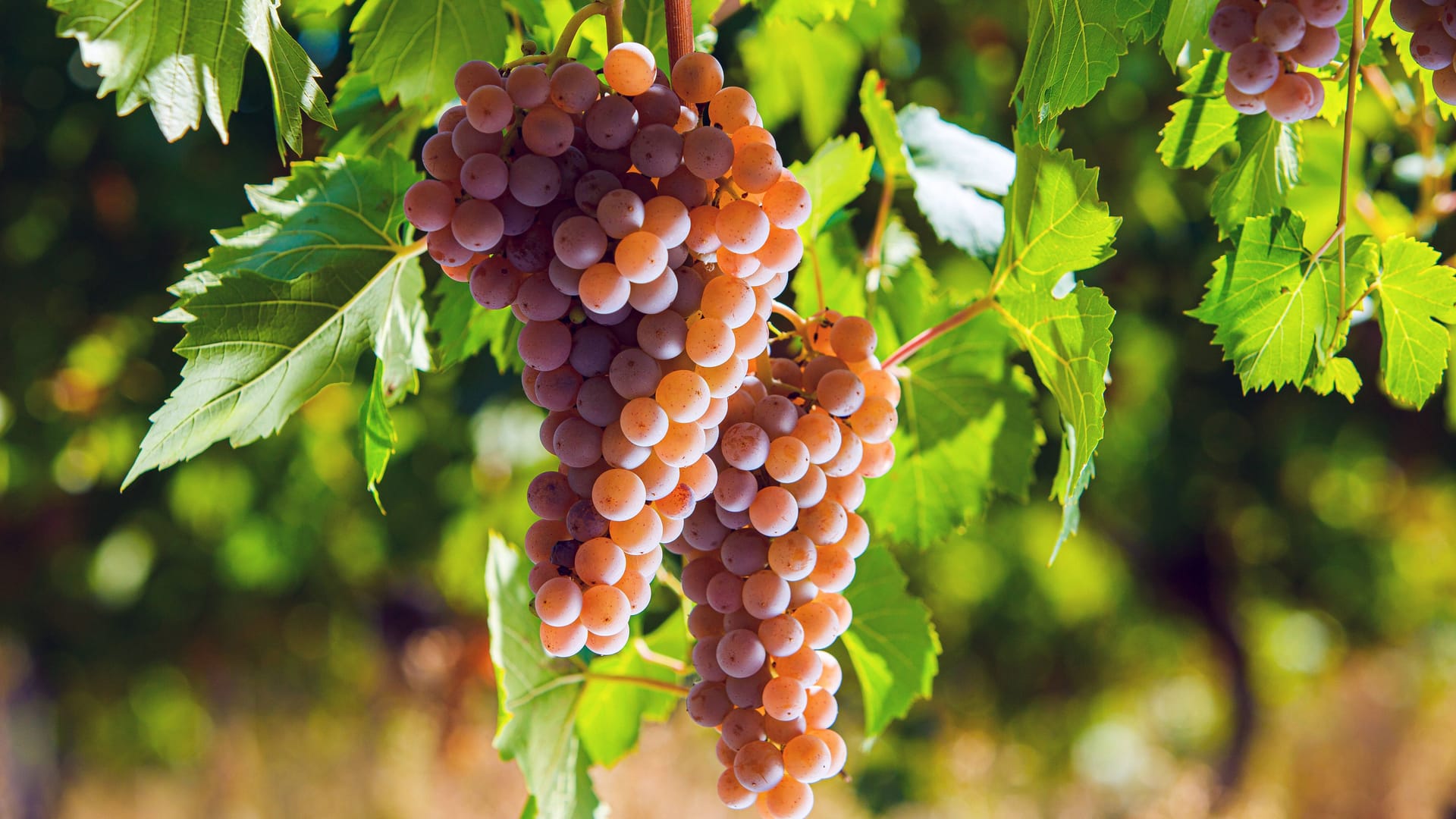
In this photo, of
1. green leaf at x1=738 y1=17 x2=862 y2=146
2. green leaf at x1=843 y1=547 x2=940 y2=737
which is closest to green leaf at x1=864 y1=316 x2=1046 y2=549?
green leaf at x1=843 y1=547 x2=940 y2=737

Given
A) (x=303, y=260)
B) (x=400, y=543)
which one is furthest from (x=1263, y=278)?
(x=400, y=543)

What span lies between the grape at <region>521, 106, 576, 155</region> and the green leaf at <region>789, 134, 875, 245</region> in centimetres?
25

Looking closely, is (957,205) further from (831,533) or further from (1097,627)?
(1097,627)

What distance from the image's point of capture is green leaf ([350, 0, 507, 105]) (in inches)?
21.0

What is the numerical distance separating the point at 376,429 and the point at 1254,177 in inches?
18.9

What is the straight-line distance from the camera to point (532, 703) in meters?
0.59

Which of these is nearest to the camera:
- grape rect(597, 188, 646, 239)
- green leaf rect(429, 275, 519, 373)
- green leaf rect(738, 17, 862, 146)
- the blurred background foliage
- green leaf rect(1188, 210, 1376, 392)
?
grape rect(597, 188, 646, 239)

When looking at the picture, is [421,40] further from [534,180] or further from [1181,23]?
[1181,23]

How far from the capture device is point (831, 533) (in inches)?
18.2

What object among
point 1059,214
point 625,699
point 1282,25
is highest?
point 1282,25

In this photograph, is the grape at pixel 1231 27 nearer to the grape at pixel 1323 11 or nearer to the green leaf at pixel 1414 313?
the grape at pixel 1323 11

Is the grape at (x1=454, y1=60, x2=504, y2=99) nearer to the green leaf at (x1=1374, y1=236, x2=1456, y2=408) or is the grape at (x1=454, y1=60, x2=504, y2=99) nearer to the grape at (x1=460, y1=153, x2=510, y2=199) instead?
the grape at (x1=460, y1=153, x2=510, y2=199)

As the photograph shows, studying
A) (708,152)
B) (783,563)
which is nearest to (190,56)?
(708,152)

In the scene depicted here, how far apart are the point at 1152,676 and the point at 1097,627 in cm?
53
